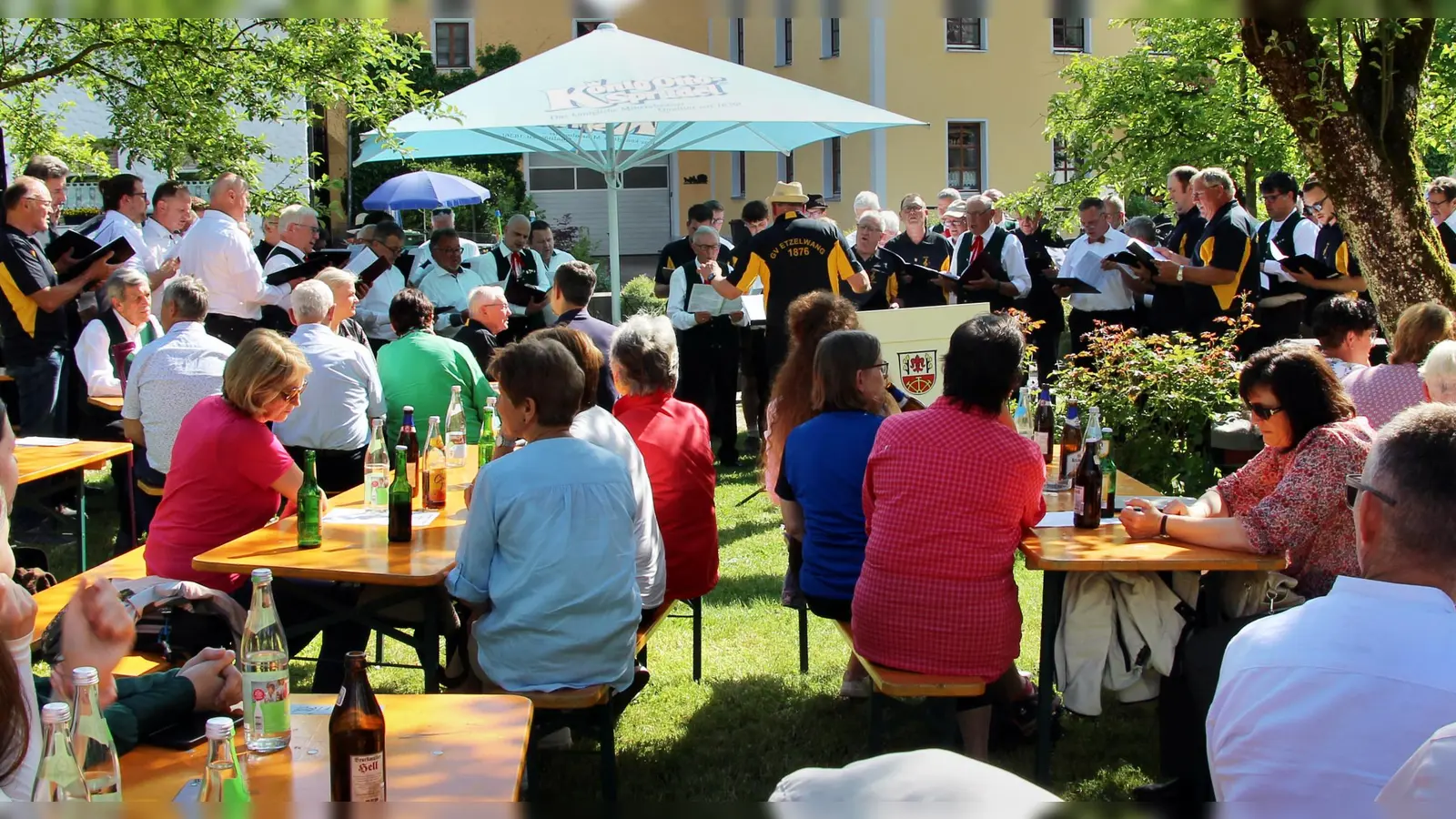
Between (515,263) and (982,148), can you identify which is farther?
(982,148)

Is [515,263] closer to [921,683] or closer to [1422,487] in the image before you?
[921,683]

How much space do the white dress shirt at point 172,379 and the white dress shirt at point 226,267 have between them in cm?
211

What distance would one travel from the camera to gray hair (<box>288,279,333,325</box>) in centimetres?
575

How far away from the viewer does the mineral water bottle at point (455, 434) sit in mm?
5254

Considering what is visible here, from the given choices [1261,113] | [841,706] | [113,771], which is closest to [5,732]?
[113,771]

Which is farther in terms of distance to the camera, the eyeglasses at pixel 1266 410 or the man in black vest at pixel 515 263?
the man in black vest at pixel 515 263

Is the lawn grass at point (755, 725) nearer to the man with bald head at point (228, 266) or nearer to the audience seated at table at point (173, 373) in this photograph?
the audience seated at table at point (173, 373)

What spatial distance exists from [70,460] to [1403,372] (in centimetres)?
543

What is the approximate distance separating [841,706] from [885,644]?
41.2 inches

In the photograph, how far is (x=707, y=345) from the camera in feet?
30.1

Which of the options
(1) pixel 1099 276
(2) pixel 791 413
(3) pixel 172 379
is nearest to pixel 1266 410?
(2) pixel 791 413

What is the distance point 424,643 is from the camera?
151 inches

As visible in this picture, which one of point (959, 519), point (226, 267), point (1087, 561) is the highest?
point (226, 267)

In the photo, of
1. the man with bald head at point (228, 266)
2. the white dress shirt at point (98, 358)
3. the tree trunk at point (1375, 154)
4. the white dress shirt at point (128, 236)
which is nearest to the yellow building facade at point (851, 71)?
the tree trunk at point (1375, 154)
